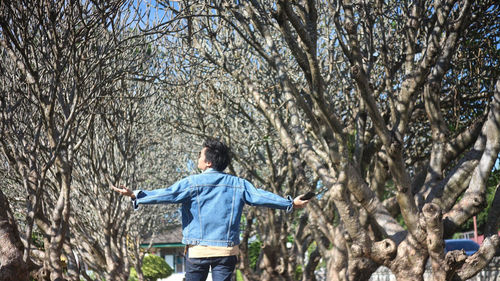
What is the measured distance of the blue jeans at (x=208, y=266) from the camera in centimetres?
461

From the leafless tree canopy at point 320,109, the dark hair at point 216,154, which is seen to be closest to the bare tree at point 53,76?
the leafless tree canopy at point 320,109

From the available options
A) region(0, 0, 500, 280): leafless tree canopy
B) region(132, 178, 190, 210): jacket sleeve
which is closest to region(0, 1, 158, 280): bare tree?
region(0, 0, 500, 280): leafless tree canopy

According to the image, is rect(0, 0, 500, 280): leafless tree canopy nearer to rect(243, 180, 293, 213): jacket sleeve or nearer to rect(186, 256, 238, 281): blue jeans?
rect(186, 256, 238, 281): blue jeans

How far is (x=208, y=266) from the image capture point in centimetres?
468

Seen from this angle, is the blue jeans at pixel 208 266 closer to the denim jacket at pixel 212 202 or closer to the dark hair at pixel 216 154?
the denim jacket at pixel 212 202

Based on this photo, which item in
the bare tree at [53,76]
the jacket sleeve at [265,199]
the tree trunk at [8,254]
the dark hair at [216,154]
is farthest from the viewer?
the bare tree at [53,76]

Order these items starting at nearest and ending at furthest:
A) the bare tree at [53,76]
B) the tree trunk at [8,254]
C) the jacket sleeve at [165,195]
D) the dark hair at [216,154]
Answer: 1. the jacket sleeve at [165,195]
2. the dark hair at [216,154]
3. the tree trunk at [8,254]
4. the bare tree at [53,76]

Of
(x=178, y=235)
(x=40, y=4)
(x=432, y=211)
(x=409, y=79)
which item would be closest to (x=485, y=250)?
(x=432, y=211)

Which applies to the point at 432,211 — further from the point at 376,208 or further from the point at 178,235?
the point at 178,235

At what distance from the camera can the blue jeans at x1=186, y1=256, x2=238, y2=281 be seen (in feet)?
15.1

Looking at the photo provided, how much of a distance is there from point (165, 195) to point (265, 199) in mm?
763

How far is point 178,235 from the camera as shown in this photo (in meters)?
50.6

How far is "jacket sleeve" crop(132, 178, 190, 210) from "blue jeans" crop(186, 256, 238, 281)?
1.58 ft

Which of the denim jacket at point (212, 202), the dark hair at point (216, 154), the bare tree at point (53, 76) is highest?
the bare tree at point (53, 76)
